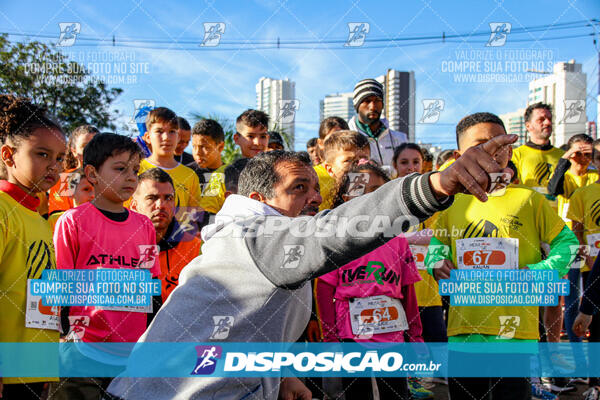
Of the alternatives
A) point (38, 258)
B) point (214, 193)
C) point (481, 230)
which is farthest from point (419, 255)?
point (38, 258)

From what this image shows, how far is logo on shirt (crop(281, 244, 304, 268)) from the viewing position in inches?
61.4

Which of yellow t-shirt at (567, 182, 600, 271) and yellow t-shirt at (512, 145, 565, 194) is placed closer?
yellow t-shirt at (567, 182, 600, 271)

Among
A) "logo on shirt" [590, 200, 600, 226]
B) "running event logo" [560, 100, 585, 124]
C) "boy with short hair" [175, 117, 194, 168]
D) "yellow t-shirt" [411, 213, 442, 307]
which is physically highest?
"running event logo" [560, 100, 585, 124]

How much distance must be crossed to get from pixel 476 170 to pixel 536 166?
497cm

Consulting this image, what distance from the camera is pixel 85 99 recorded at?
12.2m

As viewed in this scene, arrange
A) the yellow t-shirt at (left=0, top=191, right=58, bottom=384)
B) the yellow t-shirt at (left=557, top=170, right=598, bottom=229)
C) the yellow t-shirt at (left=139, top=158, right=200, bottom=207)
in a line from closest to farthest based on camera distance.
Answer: the yellow t-shirt at (left=0, top=191, right=58, bottom=384), the yellow t-shirt at (left=139, top=158, right=200, bottom=207), the yellow t-shirt at (left=557, top=170, right=598, bottom=229)

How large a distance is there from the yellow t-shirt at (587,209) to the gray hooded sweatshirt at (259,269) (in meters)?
4.19

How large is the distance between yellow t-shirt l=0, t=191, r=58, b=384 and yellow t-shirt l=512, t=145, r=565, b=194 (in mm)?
5085

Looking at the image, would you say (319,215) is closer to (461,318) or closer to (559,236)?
(461,318)

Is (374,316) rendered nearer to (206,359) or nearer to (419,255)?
(206,359)

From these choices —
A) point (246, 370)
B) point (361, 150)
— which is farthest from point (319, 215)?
point (361, 150)

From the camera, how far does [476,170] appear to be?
4.34ft

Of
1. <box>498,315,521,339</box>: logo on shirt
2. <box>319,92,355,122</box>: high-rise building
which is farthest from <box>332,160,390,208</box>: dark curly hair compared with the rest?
<box>319,92,355,122</box>: high-rise building

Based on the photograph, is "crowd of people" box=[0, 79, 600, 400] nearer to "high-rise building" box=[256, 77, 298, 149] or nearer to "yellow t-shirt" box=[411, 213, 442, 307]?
"yellow t-shirt" box=[411, 213, 442, 307]
